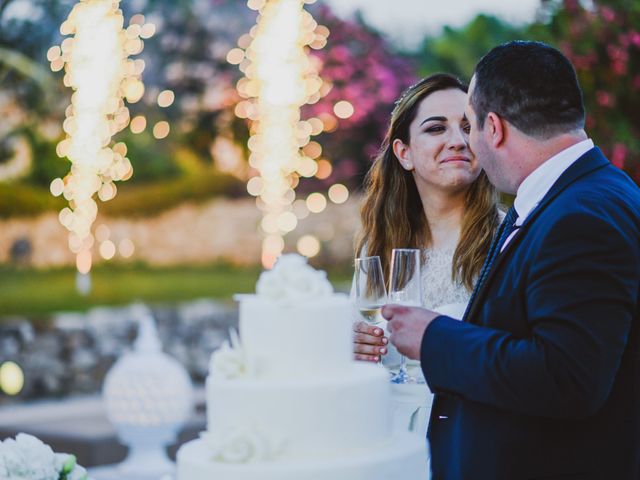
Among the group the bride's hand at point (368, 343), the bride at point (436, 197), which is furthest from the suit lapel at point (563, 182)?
the bride at point (436, 197)

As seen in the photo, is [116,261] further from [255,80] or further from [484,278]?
[484,278]

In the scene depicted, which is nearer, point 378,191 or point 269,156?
point 378,191

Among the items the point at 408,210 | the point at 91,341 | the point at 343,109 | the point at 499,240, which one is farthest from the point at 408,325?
the point at 343,109

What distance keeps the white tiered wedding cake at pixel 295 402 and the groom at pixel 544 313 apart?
0.18 m

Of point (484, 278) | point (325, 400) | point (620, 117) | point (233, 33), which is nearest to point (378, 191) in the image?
point (484, 278)

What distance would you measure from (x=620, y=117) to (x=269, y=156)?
15.6ft

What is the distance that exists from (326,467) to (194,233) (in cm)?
902

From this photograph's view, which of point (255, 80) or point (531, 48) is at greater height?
point (255, 80)

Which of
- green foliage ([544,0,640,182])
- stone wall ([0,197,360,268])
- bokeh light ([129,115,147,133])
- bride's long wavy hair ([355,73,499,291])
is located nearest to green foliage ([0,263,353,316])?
stone wall ([0,197,360,268])

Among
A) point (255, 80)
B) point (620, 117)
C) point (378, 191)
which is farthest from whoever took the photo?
point (255, 80)

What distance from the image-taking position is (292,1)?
36.4 feet

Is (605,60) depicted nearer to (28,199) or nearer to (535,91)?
(28,199)

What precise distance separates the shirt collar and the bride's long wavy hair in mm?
891

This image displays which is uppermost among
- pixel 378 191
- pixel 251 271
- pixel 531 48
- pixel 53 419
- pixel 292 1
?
pixel 292 1
